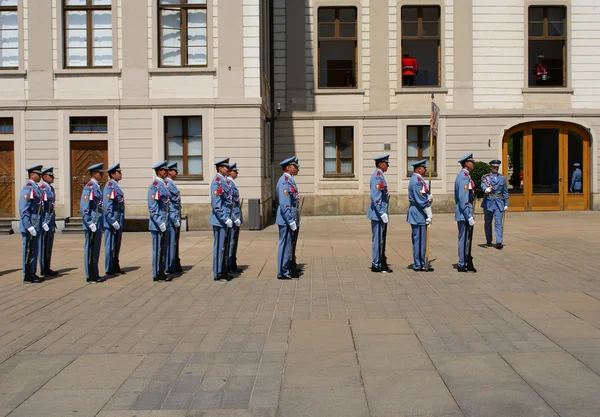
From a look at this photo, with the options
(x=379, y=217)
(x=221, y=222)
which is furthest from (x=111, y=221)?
(x=379, y=217)

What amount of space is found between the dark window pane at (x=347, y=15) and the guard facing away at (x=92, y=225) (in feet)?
56.1

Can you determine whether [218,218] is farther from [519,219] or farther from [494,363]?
[519,219]

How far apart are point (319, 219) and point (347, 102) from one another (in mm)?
4789

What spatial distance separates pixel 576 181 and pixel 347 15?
1086 cm

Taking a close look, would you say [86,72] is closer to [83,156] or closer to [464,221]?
[83,156]

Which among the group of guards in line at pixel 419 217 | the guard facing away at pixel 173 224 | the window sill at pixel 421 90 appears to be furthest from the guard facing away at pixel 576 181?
the guard facing away at pixel 173 224

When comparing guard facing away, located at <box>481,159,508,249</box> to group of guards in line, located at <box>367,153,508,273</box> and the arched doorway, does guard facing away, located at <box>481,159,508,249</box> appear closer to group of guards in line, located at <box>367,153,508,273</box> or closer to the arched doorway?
group of guards in line, located at <box>367,153,508,273</box>

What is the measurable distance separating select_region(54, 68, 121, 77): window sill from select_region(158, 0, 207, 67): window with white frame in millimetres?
1488

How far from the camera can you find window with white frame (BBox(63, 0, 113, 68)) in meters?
21.4

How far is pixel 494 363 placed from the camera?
639cm

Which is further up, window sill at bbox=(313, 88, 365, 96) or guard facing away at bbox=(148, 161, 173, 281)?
window sill at bbox=(313, 88, 365, 96)

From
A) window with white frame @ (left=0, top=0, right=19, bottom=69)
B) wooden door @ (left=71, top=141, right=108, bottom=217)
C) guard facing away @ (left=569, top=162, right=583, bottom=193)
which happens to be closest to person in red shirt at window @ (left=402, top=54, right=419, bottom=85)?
guard facing away @ (left=569, top=162, right=583, bottom=193)

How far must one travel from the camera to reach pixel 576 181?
90.1ft

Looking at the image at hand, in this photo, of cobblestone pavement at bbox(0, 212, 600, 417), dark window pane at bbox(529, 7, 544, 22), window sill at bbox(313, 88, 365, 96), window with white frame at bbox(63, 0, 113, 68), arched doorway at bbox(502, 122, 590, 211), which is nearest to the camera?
cobblestone pavement at bbox(0, 212, 600, 417)
